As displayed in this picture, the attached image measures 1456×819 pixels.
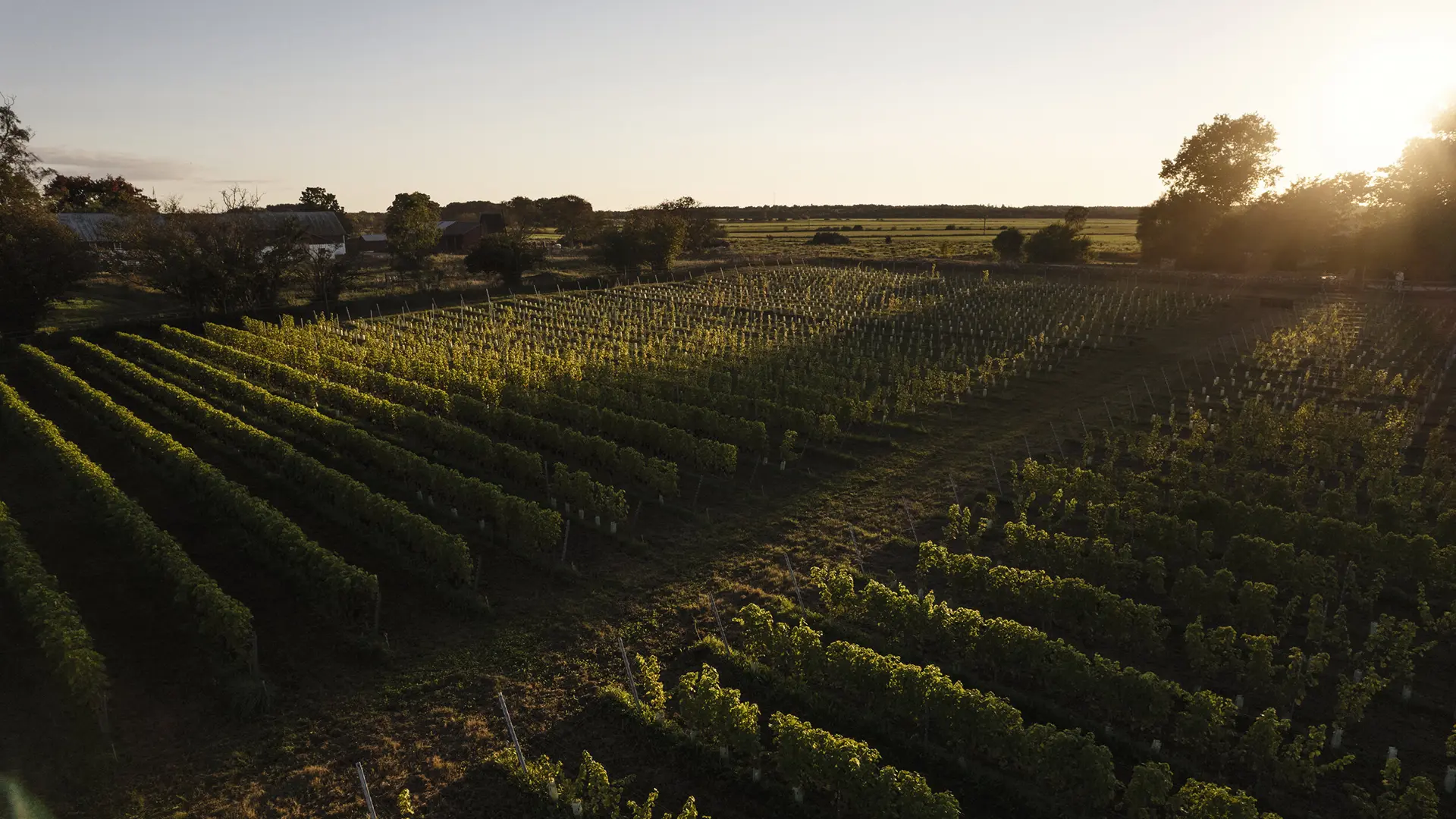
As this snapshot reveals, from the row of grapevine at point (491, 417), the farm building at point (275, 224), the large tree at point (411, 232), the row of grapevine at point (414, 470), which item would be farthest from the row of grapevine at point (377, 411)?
the large tree at point (411, 232)

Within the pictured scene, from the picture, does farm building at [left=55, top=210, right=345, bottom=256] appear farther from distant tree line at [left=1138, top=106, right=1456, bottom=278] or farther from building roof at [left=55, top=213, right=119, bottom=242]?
distant tree line at [left=1138, top=106, right=1456, bottom=278]

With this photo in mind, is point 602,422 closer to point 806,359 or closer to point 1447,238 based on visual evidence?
point 806,359

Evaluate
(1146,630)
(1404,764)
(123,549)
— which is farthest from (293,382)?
(1404,764)

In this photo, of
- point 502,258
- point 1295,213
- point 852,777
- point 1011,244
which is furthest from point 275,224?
point 1295,213

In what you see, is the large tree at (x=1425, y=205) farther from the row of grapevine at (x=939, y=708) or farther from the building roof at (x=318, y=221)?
the building roof at (x=318, y=221)

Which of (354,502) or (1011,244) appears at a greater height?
(1011,244)

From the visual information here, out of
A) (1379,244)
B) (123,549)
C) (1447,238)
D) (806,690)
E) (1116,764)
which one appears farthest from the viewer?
(1379,244)

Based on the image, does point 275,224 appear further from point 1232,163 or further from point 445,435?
point 1232,163
